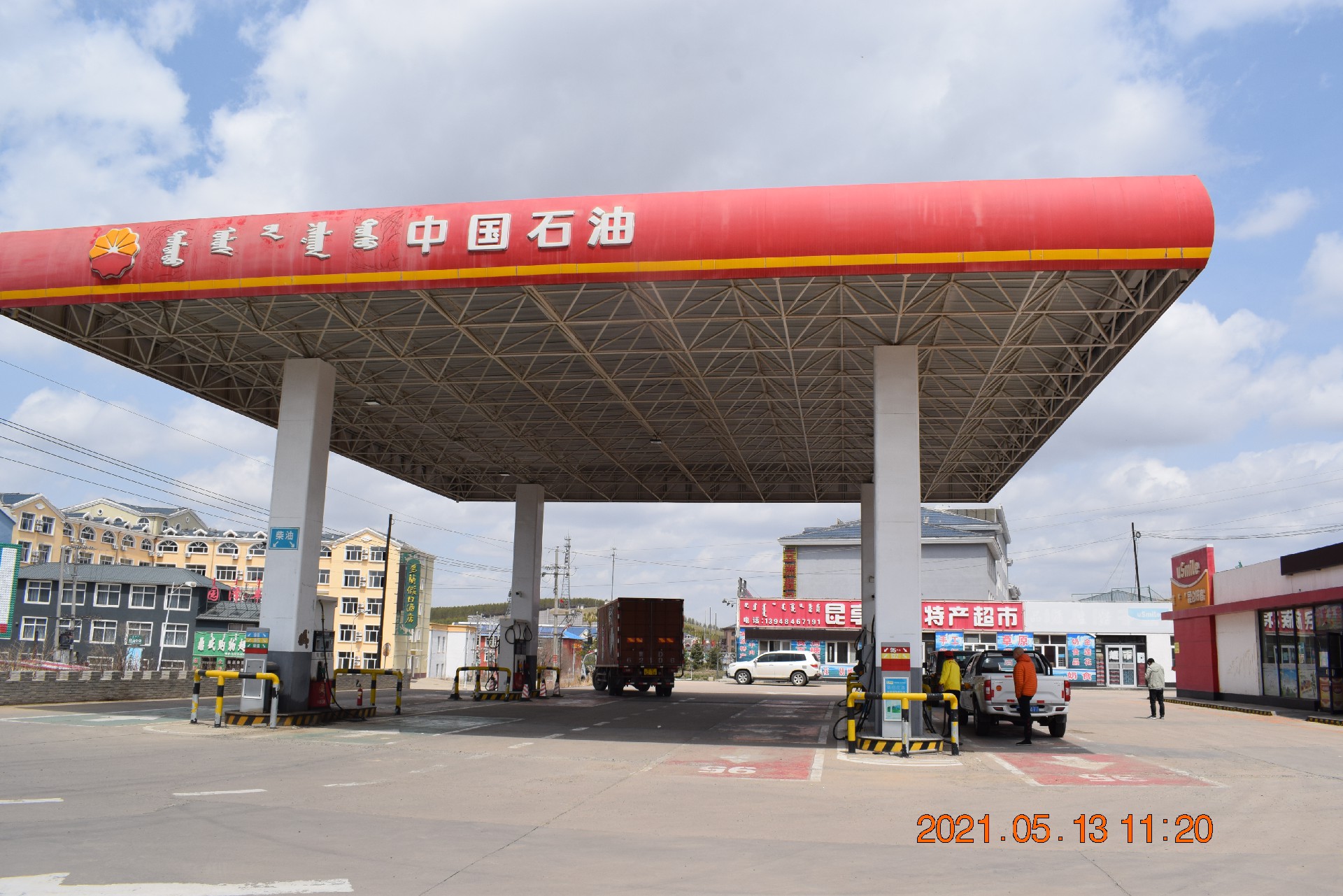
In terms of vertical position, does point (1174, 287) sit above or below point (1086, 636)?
above

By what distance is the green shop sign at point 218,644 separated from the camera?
219 ft

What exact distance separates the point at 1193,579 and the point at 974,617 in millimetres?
17304

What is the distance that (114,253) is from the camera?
18.1 metres

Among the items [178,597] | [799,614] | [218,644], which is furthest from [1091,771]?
[178,597]

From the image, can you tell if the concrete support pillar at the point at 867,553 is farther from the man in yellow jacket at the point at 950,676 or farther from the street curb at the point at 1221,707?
the street curb at the point at 1221,707

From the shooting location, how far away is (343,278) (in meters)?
17.3

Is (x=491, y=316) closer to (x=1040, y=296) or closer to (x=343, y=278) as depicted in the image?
(x=343, y=278)

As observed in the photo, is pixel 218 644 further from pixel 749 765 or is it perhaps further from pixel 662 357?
pixel 749 765

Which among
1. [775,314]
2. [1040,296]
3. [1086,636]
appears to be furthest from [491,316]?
[1086,636]

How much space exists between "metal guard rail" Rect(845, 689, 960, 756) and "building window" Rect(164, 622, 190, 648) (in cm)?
6520

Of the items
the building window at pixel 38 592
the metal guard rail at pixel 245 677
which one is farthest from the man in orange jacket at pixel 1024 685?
the building window at pixel 38 592

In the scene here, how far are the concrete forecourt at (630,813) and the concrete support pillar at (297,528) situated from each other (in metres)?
1.56

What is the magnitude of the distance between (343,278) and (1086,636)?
4917 cm

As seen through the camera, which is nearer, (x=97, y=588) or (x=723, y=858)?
(x=723, y=858)
